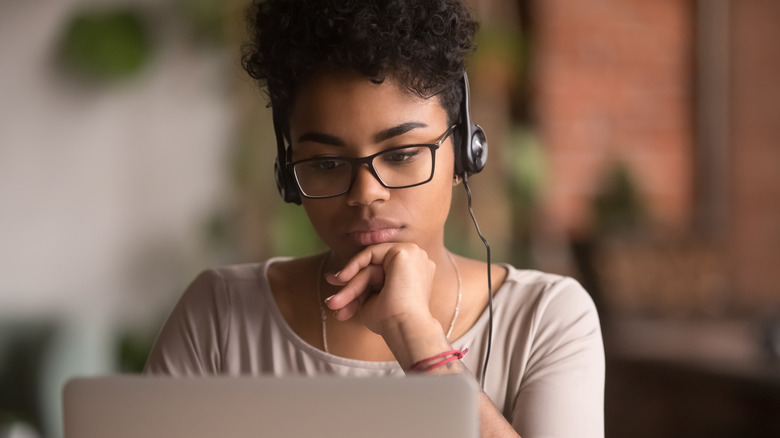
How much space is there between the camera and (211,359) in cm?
135

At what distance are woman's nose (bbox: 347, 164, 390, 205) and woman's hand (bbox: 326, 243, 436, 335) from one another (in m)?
0.08

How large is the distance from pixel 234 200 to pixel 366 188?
148 cm

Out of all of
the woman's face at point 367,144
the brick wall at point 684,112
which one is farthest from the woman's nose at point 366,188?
the brick wall at point 684,112

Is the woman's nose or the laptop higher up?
the woman's nose

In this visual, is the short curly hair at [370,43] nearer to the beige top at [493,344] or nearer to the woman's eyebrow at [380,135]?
the woman's eyebrow at [380,135]

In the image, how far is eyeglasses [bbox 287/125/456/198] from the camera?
1177 millimetres

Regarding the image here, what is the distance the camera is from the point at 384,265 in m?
1.18

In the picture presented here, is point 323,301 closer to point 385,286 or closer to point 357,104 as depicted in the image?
point 385,286

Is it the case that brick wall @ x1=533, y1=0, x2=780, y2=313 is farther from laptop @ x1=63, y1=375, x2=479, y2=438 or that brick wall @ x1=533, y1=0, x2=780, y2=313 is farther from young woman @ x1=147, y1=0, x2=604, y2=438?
laptop @ x1=63, y1=375, x2=479, y2=438

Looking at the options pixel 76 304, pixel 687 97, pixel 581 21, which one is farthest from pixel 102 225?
pixel 687 97

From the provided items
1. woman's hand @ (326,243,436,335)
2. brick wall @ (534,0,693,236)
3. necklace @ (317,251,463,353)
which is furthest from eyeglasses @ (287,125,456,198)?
brick wall @ (534,0,693,236)

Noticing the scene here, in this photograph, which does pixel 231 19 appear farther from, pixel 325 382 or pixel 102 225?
pixel 325 382

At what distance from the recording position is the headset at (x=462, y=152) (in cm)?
126

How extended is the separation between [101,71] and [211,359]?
136cm
